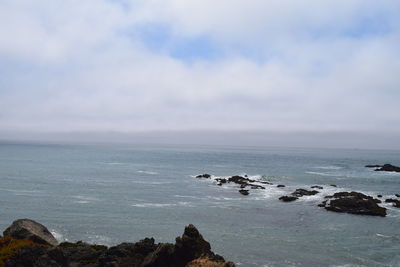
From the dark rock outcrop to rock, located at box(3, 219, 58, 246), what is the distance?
5.82m

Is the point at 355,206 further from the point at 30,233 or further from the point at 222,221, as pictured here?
the point at 30,233

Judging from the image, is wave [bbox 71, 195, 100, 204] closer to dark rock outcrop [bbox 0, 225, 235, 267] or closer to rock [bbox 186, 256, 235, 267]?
dark rock outcrop [bbox 0, 225, 235, 267]

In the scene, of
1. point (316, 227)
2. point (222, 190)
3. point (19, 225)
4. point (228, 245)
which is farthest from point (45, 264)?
point (222, 190)

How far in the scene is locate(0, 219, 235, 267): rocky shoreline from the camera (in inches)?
815

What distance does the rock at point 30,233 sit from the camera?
2873 cm

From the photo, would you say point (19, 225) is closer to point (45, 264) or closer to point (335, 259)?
point (45, 264)

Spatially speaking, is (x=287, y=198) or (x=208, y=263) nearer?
(x=208, y=263)

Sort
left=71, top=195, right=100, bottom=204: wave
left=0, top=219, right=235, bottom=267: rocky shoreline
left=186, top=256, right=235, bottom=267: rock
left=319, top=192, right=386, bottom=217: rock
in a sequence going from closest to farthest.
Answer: left=186, top=256, right=235, bottom=267: rock < left=0, top=219, right=235, bottom=267: rocky shoreline < left=319, top=192, right=386, bottom=217: rock < left=71, top=195, right=100, bottom=204: wave

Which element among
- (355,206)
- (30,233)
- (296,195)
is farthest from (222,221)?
(296,195)

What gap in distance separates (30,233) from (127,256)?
10.7 m

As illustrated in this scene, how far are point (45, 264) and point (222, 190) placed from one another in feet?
174

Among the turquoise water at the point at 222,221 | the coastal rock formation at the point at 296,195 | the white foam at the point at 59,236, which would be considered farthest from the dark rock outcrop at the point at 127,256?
the coastal rock formation at the point at 296,195

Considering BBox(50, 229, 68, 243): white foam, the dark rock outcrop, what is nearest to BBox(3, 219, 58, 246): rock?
BBox(50, 229, 68, 243): white foam

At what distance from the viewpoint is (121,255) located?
910 inches
